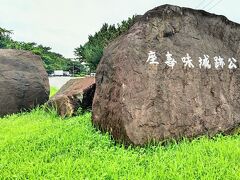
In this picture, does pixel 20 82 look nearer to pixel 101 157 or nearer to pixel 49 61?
pixel 101 157

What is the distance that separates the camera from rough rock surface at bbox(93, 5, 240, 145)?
491 centimetres

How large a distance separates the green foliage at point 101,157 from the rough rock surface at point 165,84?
0.71 feet

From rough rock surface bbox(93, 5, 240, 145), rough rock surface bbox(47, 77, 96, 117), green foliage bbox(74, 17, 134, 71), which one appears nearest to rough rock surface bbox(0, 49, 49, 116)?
rough rock surface bbox(47, 77, 96, 117)

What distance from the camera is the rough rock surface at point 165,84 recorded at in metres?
4.91

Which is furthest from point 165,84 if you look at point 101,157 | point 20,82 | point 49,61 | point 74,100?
point 49,61

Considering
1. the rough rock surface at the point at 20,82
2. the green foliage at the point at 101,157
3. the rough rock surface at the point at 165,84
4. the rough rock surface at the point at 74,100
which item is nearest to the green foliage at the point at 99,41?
the rough rock surface at the point at 20,82

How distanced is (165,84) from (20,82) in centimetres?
421

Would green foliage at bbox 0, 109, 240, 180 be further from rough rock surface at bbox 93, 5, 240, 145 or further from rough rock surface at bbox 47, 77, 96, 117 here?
rough rock surface at bbox 47, 77, 96, 117

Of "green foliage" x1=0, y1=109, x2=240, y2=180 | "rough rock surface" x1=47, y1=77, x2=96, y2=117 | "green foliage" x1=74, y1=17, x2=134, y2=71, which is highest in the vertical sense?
"green foliage" x1=74, y1=17, x2=134, y2=71

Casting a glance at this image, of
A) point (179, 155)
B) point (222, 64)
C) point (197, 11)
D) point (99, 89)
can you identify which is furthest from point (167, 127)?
point (197, 11)

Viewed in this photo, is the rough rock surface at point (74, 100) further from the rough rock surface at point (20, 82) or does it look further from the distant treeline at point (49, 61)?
the distant treeline at point (49, 61)

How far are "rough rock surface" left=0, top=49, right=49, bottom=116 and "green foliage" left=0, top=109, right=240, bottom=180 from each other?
2.47 metres

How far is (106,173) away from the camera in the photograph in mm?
3834

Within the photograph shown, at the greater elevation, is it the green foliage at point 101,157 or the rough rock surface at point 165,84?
the rough rock surface at point 165,84
